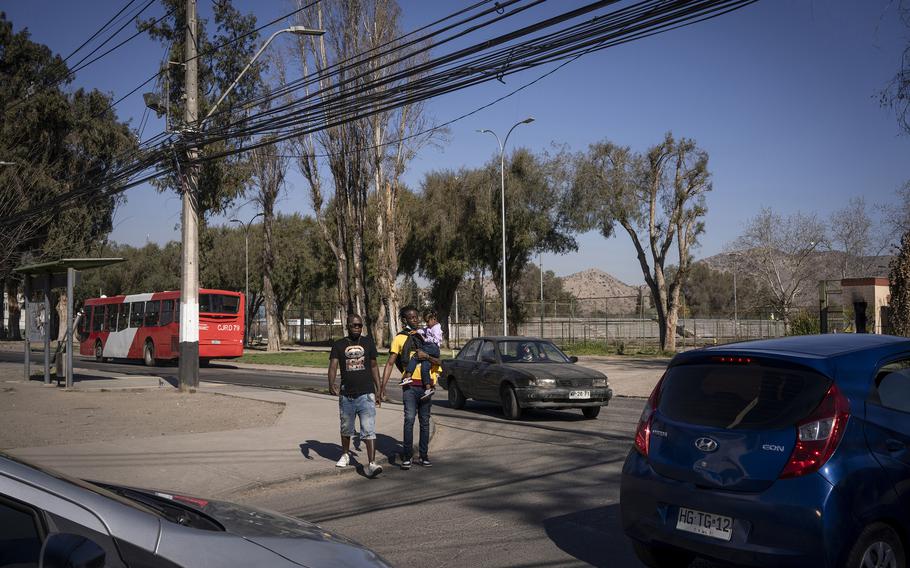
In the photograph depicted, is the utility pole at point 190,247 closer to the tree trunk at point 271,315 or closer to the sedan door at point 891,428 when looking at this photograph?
the sedan door at point 891,428

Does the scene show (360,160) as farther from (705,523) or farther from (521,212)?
(705,523)

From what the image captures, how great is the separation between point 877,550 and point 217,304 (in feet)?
101

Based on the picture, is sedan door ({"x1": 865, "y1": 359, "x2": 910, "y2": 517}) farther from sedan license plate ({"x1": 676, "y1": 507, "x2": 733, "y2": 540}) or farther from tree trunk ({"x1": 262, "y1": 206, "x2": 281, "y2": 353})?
tree trunk ({"x1": 262, "y1": 206, "x2": 281, "y2": 353})

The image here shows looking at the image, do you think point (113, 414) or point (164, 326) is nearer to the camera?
point (113, 414)

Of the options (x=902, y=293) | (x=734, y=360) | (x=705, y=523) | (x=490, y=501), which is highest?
Result: (x=902, y=293)

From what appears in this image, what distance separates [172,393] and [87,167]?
102 ft

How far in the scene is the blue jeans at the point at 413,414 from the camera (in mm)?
9703

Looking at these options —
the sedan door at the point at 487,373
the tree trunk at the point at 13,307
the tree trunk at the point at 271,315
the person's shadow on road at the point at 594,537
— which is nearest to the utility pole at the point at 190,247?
the sedan door at the point at 487,373

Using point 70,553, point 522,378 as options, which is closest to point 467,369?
point 522,378

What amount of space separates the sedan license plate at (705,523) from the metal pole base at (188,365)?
52.0 ft

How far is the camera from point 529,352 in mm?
15109

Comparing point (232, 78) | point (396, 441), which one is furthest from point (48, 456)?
point (232, 78)

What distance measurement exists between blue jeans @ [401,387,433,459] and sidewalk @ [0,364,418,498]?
602mm

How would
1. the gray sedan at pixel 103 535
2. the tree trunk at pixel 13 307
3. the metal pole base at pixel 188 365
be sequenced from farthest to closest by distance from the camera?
the tree trunk at pixel 13 307, the metal pole base at pixel 188 365, the gray sedan at pixel 103 535
